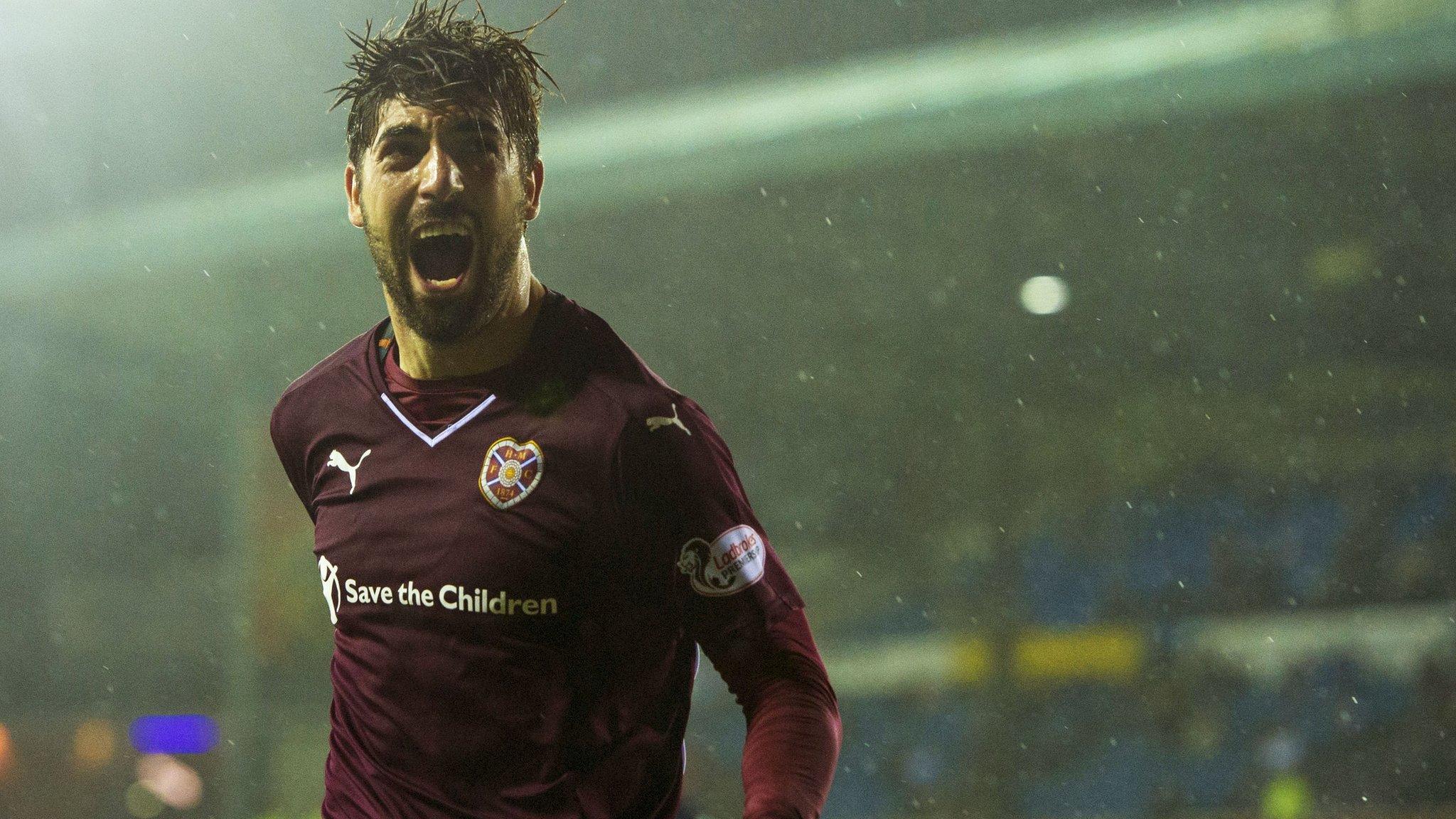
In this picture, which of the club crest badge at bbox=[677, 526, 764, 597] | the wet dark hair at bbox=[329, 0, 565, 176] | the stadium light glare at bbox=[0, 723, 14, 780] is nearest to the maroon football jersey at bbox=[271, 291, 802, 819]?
the club crest badge at bbox=[677, 526, 764, 597]

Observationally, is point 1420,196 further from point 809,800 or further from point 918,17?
point 809,800

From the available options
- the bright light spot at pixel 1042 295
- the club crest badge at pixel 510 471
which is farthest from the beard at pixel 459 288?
the bright light spot at pixel 1042 295

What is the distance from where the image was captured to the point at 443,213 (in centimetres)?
103

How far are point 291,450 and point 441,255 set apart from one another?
1.08 ft

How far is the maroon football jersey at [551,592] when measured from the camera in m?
1.01

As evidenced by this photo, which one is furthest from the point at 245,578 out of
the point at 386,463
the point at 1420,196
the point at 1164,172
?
the point at 1164,172

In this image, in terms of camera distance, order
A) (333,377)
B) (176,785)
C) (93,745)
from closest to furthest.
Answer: (333,377), (176,785), (93,745)

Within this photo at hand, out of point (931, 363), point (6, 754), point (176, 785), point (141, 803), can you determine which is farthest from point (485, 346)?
point (931, 363)

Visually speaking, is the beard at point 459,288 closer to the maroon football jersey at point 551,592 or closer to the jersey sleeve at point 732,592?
the maroon football jersey at point 551,592

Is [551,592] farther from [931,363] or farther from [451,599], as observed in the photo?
[931,363]

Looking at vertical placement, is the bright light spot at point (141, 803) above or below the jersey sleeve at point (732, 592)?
below

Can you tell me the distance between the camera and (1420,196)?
27.1 feet

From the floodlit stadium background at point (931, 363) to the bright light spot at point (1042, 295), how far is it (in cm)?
6

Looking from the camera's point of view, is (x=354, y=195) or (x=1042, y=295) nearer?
(x=354, y=195)
